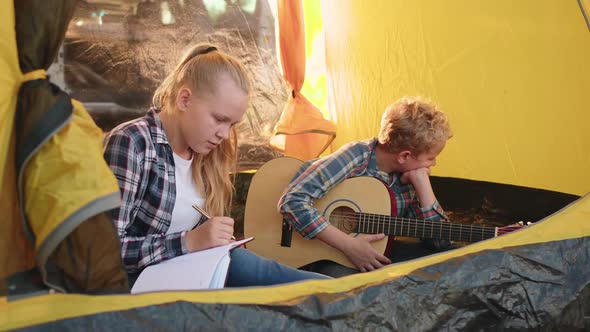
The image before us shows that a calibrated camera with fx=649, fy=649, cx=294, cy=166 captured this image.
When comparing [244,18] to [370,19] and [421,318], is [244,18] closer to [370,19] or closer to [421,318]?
[370,19]

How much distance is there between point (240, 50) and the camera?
2.20 meters

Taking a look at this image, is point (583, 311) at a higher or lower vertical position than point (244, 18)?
lower

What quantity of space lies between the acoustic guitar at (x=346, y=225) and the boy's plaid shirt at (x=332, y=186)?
0.14 feet

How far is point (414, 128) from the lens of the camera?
62.9 inches

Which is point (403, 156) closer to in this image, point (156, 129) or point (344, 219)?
point (344, 219)

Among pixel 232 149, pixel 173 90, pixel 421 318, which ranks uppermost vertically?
pixel 173 90

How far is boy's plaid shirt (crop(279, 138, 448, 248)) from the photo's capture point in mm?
1554

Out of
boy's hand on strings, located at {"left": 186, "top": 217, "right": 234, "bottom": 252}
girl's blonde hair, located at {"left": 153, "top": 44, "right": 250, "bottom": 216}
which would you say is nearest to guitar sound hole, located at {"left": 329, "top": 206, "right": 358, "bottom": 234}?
girl's blonde hair, located at {"left": 153, "top": 44, "right": 250, "bottom": 216}

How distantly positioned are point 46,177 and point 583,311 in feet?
3.06

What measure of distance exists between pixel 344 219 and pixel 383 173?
157 mm

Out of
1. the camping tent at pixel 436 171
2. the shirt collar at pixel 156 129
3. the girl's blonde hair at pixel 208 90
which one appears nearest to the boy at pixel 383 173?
the girl's blonde hair at pixel 208 90

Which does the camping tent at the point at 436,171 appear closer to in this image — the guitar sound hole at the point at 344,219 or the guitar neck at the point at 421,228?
the guitar neck at the point at 421,228

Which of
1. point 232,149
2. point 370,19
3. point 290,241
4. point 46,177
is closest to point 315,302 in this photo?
point 46,177

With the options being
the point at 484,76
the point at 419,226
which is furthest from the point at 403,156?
the point at 484,76
